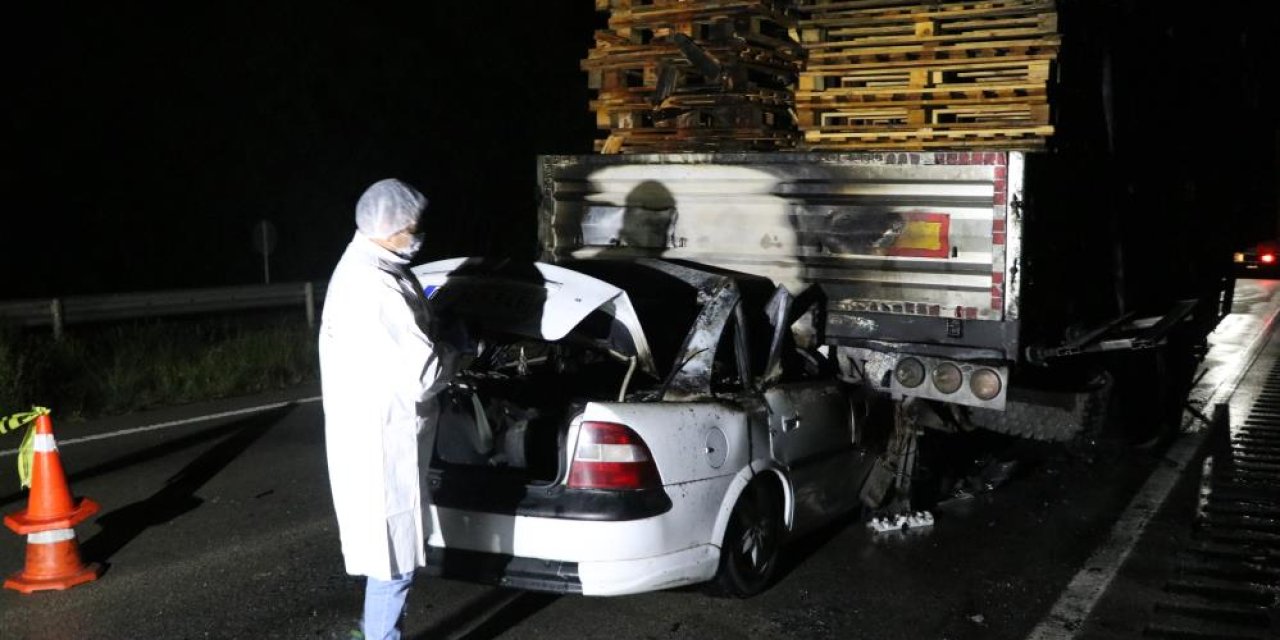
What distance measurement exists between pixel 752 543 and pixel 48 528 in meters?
3.17

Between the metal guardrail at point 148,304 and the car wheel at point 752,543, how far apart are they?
9.31m

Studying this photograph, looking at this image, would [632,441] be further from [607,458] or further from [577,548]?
[577,548]

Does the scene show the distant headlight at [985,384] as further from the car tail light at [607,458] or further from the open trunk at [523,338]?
the car tail light at [607,458]

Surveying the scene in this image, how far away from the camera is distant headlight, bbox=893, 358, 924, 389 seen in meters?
6.73

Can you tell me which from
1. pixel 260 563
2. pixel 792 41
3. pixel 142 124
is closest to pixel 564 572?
pixel 260 563

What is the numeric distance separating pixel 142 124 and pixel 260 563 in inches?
883

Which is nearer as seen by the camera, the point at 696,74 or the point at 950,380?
the point at 950,380

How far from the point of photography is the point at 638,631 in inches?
202

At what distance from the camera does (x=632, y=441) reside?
4.82 m

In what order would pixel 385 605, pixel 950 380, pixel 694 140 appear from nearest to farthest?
pixel 385 605, pixel 950 380, pixel 694 140

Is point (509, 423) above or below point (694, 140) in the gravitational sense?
below

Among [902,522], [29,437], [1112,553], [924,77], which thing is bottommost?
[1112,553]

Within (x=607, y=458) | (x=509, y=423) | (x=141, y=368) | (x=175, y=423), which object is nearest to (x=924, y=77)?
(x=509, y=423)

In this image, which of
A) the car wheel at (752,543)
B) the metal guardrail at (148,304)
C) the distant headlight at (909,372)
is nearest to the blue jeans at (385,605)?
the car wheel at (752,543)
